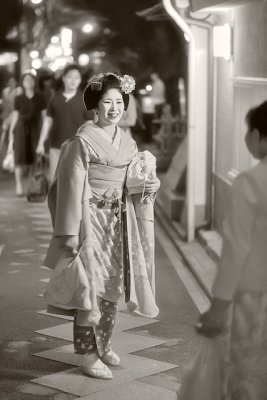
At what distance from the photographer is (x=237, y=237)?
4215 millimetres

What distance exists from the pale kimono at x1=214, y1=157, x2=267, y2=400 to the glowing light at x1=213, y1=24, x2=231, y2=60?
7.38 meters

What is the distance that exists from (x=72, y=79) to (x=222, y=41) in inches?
78.2

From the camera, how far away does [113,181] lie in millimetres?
6574

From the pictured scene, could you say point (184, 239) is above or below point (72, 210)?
below

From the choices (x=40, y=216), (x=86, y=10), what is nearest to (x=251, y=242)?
(x=40, y=216)

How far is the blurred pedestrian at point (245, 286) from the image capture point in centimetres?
423

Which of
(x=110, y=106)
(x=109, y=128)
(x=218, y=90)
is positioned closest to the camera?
(x=110, y=106)

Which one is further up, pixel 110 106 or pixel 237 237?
pixel 110 106

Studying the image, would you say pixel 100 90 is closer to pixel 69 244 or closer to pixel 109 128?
pixel 109 128

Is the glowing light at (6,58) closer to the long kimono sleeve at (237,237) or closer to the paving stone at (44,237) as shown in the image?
the paving stone at (44,237)

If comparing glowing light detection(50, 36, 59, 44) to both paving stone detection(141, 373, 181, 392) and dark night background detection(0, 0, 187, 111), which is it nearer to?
dark night background detection(0, 0, 187, 111)

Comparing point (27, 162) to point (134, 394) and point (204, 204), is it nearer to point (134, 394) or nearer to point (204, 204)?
point (204, 204)

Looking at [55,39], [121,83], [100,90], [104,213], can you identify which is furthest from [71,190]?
[55,39]

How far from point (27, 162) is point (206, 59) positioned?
16.9 feet
